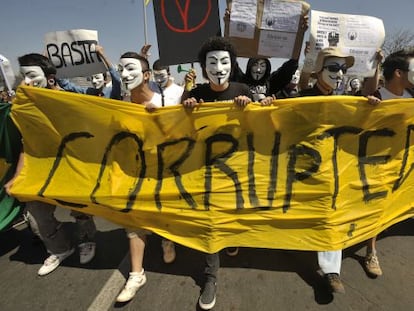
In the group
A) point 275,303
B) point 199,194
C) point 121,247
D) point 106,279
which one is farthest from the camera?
point 121,247

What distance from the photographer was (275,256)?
313cm

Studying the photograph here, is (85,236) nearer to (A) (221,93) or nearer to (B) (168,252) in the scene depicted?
(B) (168,252)

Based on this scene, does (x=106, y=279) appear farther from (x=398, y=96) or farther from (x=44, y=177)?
(x=398, y=96)

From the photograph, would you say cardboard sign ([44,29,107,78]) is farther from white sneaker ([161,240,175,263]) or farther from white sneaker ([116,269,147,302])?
white sneaker ([116,269,147,302])

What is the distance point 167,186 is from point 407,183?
87.8 inches

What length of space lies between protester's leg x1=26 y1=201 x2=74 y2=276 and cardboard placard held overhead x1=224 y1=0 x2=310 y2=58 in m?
2.62

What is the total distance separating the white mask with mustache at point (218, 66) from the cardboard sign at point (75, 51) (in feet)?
4.56

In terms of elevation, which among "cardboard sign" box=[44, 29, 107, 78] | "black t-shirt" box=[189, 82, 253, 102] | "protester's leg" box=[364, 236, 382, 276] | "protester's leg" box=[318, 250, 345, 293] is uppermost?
"cardboard sign" box=[44, 29, 107, 78]

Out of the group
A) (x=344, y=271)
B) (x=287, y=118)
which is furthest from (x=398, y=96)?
(x=344, y=271)

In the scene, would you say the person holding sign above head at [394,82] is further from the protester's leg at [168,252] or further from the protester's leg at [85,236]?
the protester's leg at [85,236]

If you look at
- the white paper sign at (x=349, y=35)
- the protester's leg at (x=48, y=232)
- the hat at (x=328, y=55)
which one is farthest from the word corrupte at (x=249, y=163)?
the white paper sign at (x=349, y=35)

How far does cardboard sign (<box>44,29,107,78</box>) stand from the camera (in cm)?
339

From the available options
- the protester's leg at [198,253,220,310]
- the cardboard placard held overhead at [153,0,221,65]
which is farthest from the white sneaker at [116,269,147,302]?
the cardboard placard held overhead at [153,0,221,65]

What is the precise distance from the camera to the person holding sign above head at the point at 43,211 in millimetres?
2949
